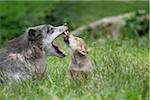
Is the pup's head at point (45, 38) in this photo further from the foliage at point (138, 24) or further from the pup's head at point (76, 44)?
the foliage at point (138, 24)

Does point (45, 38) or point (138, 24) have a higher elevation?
point (45, 38)

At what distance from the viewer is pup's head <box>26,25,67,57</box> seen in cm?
934

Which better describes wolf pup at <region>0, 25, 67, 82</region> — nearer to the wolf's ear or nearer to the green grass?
the wolf's ear

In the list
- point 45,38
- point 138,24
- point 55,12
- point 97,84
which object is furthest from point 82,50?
point 55,12

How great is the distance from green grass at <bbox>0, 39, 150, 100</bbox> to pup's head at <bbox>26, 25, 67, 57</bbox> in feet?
0.89

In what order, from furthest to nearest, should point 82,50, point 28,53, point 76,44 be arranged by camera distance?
point 76,44 < point 82,50 < point 28,53

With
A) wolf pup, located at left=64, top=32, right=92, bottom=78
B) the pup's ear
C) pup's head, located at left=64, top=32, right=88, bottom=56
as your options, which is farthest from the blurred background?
the pup's ear

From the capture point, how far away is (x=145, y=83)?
24.1 ft

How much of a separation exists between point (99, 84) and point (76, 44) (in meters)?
1.59

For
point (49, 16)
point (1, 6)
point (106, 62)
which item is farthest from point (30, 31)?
point (1, 6)

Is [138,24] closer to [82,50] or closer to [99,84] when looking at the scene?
[82,50]

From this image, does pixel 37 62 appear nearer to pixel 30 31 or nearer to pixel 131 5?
pixel 30 31

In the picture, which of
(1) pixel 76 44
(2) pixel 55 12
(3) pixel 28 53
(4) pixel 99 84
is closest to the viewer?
(4) pixel 99 84

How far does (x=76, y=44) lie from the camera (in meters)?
9.39
